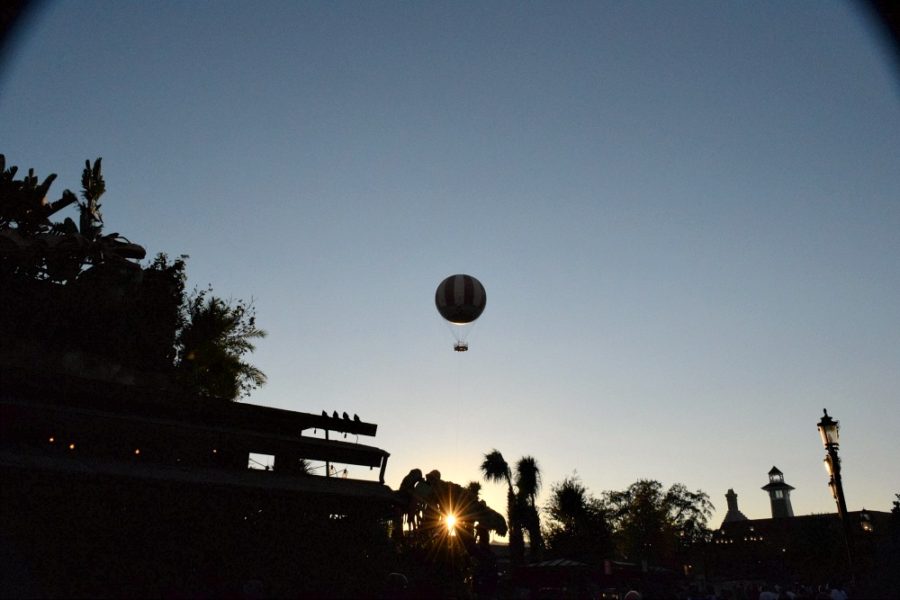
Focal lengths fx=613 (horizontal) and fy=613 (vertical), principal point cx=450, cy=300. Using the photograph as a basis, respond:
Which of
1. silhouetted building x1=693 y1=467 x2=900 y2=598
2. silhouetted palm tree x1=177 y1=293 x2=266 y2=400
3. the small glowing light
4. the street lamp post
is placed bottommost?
silhouetted building x1=693 y1=467 x2=900 y2=598

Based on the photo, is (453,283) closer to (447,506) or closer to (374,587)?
(447,506)

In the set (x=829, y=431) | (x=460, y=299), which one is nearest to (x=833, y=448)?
(x=829, y=431)

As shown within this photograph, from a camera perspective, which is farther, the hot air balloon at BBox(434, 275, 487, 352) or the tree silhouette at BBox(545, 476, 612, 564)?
the tree silhouette at BBox(545, 476, 612, 564)

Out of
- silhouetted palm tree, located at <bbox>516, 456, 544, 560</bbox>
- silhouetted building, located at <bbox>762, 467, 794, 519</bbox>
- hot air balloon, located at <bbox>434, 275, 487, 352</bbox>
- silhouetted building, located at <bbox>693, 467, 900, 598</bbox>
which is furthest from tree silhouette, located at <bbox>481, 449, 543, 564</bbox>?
silhouetted building, located at <bbox>762, 467, 794, 519</bbox>

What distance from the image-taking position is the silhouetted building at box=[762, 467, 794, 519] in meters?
126

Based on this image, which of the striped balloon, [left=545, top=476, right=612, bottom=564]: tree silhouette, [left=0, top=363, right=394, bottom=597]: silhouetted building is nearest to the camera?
[left=0, top=363, right=394, bottom=597]: silhouetted building

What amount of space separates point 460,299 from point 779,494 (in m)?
129

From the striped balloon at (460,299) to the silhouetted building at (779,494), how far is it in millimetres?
126146

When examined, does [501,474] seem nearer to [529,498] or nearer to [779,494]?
[529,498]

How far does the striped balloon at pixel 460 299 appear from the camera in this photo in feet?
84.4

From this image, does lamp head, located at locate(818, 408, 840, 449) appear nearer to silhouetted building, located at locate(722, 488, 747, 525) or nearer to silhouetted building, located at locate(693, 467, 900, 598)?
silhouetted building, located at locate(693, 467, 900, 598)

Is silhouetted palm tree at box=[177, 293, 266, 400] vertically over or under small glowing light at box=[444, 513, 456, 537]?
over

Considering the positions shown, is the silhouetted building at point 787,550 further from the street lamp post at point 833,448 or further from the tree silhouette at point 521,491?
the street lamp post at point 833,448

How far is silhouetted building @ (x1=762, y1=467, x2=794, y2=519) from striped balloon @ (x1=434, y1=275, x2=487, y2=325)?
4966 inches
